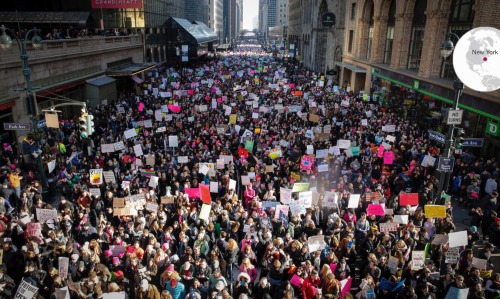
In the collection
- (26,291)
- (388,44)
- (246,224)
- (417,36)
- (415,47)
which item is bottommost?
(26,291)

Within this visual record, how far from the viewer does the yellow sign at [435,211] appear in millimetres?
10820

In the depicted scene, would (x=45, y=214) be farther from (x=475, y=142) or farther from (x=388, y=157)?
(x=475, y=142)

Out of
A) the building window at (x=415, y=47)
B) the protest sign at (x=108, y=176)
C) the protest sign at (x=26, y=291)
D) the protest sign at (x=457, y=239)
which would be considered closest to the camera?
the protest sign at (x=26, y=291)

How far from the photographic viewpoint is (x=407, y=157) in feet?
58.9

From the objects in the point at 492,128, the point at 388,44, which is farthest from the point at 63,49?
the point at 388,44

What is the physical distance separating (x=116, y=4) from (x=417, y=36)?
112 ft

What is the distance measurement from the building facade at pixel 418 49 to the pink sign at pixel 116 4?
81.3 ft

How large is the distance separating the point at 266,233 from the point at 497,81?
23.4ft

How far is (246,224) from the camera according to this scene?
11.1 m

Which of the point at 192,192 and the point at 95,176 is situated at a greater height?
the point at 95,176

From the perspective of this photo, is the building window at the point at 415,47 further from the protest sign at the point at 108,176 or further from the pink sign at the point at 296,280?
the pink sign at the point at 296,280

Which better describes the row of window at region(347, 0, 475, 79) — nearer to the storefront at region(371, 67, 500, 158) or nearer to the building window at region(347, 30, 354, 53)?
the building window at region(347, 30, 354, 53)

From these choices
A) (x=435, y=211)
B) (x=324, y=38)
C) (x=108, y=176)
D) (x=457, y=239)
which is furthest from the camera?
(x=324, y=38)

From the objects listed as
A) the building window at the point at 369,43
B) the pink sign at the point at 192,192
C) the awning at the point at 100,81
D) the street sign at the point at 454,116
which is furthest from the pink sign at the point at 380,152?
the building window at the point at 369,43
